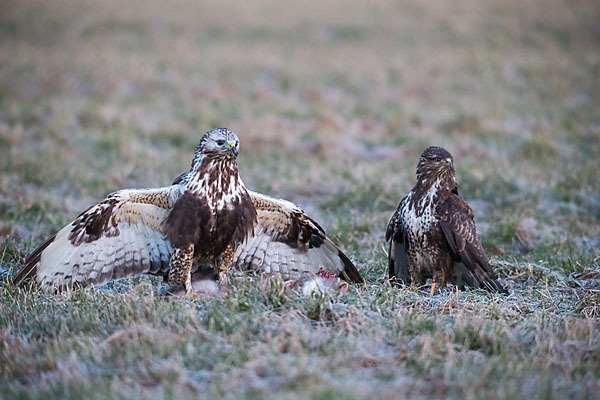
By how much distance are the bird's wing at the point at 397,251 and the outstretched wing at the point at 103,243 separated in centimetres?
182

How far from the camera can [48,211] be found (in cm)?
728

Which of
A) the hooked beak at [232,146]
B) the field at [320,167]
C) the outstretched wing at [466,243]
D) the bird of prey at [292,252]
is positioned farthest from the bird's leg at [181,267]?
the outstretched wing at [466,243]

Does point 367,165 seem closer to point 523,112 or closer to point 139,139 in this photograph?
point 139,139

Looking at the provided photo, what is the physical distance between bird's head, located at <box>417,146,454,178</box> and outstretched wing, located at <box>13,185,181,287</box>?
1990mm

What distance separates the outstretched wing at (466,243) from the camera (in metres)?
5.00

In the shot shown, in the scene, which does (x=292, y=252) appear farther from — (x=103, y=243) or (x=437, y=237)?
(x=103, y=243)

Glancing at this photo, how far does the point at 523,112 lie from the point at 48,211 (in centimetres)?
975

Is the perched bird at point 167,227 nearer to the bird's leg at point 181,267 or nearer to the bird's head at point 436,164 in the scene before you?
the bird's leg at point 181,267

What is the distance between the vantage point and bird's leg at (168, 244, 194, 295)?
4.69 meters

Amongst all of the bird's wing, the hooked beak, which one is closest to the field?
the bird's wing

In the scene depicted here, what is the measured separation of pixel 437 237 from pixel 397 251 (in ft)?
1.37

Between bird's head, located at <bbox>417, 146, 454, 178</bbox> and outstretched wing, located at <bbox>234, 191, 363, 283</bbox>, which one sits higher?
bird's head, located at <bbox>417, 146, 454, 178</bbox>

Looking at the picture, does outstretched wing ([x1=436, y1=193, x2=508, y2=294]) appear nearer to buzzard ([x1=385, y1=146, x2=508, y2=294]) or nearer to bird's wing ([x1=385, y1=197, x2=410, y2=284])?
buzzard ([x1=385, y1=146, x2=508, y2=294])

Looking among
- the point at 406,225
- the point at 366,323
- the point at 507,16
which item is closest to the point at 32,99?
the point at 406,225
